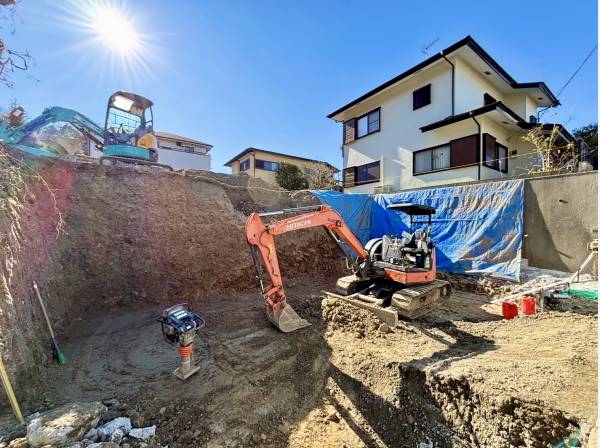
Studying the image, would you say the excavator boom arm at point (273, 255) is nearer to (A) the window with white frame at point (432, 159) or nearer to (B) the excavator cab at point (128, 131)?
(B) the excavator cab at point (128, 131)

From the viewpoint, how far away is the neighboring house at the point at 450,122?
9508mm

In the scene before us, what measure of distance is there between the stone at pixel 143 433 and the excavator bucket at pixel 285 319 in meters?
2.24

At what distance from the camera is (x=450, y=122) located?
382 inches

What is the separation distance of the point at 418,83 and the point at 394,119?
162cm

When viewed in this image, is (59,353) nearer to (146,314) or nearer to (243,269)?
(146,314)

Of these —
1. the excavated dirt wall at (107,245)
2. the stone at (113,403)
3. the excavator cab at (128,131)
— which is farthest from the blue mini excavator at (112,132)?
the stone at (113,403)

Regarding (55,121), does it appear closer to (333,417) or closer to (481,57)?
(333,417)

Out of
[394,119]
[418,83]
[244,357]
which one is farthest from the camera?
[394,119]

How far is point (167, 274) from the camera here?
19.3ft

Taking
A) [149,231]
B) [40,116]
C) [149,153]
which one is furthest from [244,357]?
[40,116]

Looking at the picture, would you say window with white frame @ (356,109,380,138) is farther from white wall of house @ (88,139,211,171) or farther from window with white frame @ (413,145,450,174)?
white wall of house @ (88,139,211,171)

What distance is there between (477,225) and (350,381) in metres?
5.99

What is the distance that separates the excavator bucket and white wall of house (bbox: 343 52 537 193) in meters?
8.41

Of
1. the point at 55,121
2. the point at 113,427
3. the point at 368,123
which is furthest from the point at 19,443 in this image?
the point at 368,123
